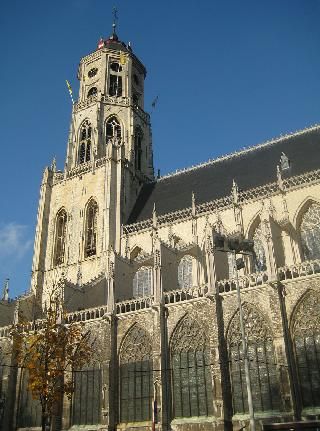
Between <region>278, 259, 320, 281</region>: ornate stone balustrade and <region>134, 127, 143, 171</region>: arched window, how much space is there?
810 inches

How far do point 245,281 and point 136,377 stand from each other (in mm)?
7171

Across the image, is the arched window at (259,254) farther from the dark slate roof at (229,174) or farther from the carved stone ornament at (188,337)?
the carved stone ornament at (188,337)

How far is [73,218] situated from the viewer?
35875mm

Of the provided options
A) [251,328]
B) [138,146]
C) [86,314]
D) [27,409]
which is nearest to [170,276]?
[86,314]

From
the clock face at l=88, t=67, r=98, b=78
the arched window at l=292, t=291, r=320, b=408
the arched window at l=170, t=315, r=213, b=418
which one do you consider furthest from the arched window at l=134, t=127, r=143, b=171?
the arched window at l=292, t=291, r=320, b=408

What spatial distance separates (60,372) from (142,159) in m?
22.6

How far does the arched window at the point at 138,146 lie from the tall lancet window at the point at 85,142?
3.85 metres

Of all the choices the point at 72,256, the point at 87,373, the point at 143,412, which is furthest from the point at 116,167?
the point at 143,412

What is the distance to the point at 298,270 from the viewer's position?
21547 mm

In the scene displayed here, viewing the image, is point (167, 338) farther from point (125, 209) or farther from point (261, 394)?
point (125, 209)

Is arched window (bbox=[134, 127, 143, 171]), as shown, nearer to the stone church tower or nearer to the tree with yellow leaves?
the stone church tower

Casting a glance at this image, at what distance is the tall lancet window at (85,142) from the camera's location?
129ft

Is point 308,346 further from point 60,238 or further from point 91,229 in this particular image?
point 60,238

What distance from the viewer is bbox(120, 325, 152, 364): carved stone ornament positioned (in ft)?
78.6
